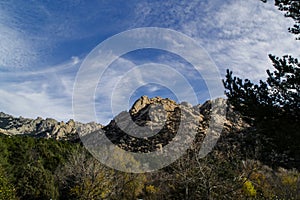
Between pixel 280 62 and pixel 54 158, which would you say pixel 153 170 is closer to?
pixel 54 158

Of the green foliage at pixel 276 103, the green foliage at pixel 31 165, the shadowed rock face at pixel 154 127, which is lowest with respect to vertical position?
the green foliage at pixel 276 103

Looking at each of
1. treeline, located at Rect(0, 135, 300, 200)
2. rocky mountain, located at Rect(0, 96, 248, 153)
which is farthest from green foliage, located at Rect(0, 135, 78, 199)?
rocky mountain, located at Rect(0, 96, 248, 153)

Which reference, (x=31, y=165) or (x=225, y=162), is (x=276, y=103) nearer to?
(x=225, y=162)

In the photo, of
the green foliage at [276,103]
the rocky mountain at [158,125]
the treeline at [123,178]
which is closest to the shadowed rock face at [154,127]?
the rocky mountain at [158,125]

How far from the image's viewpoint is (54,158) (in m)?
31.2

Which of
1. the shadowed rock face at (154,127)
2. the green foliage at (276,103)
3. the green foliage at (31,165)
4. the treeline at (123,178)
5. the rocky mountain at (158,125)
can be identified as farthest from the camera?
the shadowed rock face at (154,127)

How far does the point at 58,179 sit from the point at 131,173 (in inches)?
253

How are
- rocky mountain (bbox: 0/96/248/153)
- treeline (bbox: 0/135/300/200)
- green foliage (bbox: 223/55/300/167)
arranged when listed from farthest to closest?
rocky mountain (bbox: 0/96/248/153) < treeline (bbox: 0/135/300/200) < green foliage (bbox: 223/55/300/167)

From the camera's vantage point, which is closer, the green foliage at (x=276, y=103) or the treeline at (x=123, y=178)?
the green foliage at (x=276, y=103)

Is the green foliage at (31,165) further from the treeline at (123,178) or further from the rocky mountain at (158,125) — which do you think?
the rocky mountain at (158,125)

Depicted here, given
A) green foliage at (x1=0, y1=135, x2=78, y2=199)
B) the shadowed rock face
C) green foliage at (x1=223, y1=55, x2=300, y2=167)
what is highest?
the shadowed rock face

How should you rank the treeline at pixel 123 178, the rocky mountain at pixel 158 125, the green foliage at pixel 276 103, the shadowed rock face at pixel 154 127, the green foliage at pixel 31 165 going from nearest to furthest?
the green foliage at pixel 276 103 → the treeline at pixel 123 178 → the green foliage at pixel 31 165 → the rocky mountain at pixel 158 125 → the shadowed rock face at pixel 154 127

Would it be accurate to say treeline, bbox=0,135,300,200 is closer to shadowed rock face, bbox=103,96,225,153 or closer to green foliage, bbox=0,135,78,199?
green foliage, bbox=0,135,78,199

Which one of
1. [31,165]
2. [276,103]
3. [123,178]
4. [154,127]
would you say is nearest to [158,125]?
[154,127]
